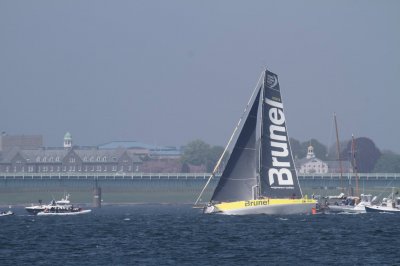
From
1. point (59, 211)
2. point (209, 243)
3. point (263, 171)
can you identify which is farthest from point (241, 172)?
point (59, 211)

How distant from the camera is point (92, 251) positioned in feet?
281

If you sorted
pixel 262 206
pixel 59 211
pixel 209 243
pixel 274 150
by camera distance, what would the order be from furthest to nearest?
pixel 59 211
pixel 274 150
pixel 262 206
pixel 209 243

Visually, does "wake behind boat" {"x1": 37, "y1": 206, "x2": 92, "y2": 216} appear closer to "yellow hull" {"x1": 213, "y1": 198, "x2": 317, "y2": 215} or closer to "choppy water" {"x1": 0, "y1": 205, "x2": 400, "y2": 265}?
"yellow hull" {"x1": 213, "y1": 198, "x2": 317, "y2": 215}

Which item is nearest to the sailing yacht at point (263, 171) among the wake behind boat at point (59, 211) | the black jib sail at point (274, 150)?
the black jib sail at point (274, 150)

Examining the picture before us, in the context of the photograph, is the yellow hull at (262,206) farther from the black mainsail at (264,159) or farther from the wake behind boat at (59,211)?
the wake behind boat at (59,211)

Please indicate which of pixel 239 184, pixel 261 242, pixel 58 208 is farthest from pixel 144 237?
pixel 58 208

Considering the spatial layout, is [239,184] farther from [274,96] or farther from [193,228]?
[193,228]

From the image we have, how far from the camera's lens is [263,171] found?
137875 mm

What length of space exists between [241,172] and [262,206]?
4.62 metres

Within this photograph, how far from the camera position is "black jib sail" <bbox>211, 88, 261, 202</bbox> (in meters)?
137

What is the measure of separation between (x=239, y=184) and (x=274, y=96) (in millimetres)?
11581

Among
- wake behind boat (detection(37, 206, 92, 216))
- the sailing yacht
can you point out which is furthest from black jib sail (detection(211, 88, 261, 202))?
wake behind boat (detection(37, 206, 92, 216))

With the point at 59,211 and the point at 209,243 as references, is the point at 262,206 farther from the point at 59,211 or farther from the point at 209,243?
the point at 59,211

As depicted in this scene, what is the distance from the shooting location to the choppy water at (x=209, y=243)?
260ft
